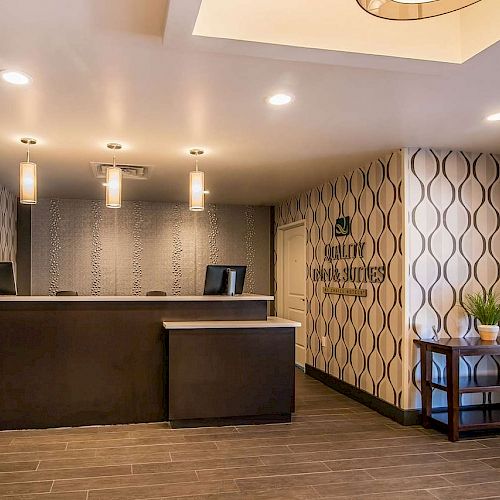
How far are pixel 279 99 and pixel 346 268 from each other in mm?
2752

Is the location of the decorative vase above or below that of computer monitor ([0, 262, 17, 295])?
below

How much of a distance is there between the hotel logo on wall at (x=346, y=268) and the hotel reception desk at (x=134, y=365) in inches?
41.1

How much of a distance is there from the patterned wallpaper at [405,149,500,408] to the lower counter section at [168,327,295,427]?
43.4 inches

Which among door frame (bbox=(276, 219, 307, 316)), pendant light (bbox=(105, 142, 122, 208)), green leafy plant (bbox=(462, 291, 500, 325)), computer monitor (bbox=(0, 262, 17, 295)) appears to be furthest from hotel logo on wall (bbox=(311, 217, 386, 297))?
computer monitor (bbox=(0, 262, 17, 295))

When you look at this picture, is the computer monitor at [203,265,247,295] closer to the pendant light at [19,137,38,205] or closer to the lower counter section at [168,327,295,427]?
the lower counter section at [168,327,295,427]

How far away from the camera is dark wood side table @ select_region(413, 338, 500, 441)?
406 cm

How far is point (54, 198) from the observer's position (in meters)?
7.83

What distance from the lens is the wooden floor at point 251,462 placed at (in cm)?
310

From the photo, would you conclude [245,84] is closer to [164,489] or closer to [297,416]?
[164,489]

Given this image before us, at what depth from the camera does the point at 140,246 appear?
8117 millimetres

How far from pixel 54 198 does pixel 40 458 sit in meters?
4.96

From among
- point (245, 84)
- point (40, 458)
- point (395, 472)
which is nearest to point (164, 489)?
point (40, 458)

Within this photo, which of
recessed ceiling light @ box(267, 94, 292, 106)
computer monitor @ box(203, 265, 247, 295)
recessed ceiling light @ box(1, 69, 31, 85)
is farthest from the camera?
computer monitor @ box(203, 265, 247, 295)

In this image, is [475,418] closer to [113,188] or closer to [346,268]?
[346,268]
